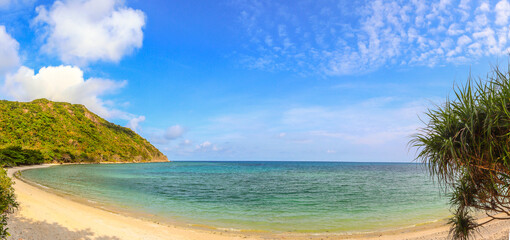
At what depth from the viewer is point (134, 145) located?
180625 mm

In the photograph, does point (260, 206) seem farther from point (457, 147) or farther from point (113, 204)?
point (457, 147)

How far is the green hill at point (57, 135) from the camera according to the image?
9050 cm

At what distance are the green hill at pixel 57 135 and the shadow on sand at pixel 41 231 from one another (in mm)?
62717

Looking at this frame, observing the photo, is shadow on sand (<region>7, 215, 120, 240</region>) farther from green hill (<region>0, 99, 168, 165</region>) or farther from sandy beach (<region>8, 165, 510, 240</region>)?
green hill (<region>0, 99, 168, 165</region>)

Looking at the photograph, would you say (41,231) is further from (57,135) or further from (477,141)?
(57,135)

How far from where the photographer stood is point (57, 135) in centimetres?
11056

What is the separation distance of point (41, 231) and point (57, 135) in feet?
416

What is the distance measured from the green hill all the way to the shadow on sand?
62717mm

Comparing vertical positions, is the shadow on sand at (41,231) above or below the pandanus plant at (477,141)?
below

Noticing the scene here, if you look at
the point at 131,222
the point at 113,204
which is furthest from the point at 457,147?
the point at 113,204

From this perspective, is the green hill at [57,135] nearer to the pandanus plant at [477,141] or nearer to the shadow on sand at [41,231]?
the shadow on sand at [41,231]

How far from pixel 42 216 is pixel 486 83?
58.6ft

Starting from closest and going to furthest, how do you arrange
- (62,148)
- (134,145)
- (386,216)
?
(386,216)
(62,148)
(134,145)

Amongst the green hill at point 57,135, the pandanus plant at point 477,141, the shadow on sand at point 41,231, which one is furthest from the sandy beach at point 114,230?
the green hill at point 57,135
